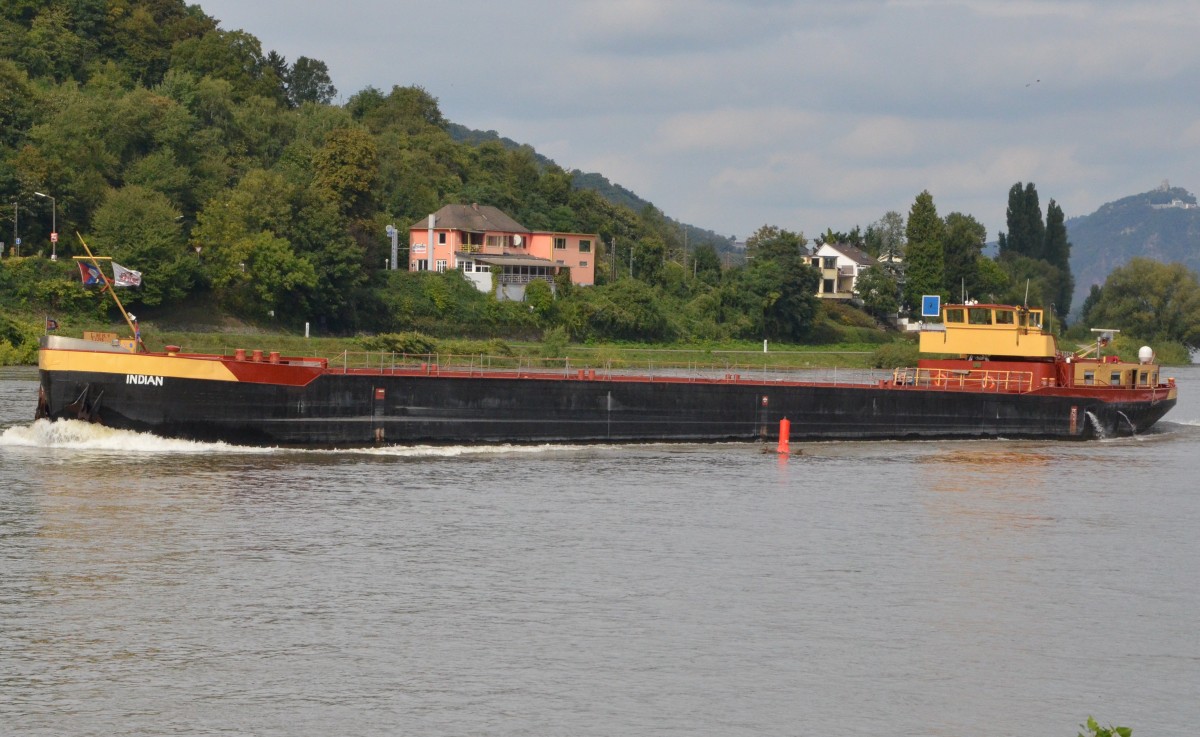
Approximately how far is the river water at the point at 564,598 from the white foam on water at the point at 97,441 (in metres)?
0.08

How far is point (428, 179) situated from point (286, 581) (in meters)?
98.1

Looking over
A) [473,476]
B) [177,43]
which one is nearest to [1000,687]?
[473,476]

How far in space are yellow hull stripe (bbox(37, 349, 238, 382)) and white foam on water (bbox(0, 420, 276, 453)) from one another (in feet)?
5.50

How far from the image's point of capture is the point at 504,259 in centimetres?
10262

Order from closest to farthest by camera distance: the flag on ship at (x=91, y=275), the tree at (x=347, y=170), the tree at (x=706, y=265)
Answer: the flag on ship at (x=91, y=275)
the tree at (x=347, y=170)
the tree at (x=706, y=265)

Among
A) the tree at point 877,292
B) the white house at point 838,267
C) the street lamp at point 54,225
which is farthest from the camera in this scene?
the white house at point 838,267

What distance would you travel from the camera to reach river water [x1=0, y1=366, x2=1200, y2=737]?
17938 millimetres

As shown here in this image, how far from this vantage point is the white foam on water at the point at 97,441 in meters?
37.0

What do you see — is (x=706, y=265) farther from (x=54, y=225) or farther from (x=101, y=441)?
(x=101, y=441)

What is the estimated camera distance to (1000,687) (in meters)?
19.3

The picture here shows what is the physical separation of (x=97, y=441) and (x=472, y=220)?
2776 inches

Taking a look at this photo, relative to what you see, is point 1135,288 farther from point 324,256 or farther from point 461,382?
point 461,382

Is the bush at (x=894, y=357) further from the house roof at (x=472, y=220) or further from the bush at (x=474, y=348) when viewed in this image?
the house roof at (x=472, y=220)

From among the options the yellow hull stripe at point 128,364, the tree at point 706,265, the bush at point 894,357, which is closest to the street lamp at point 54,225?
the yellow hull stripe at point 128,364
